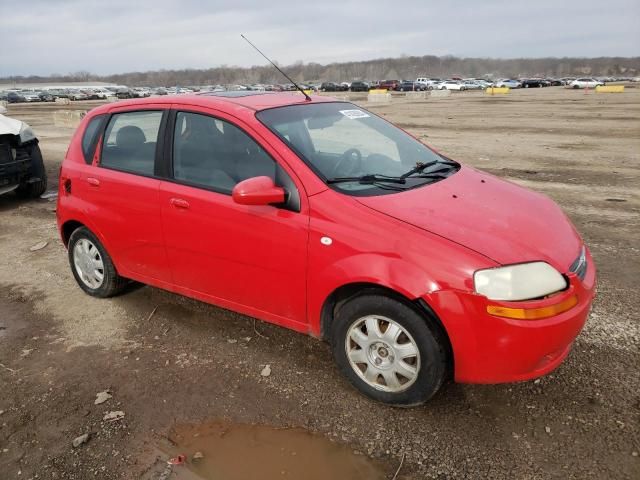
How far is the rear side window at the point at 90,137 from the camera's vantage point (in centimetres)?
414

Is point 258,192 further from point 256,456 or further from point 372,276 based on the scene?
point 256,456

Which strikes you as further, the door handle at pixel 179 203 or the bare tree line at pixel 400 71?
the bare tree line at pixel 400 71

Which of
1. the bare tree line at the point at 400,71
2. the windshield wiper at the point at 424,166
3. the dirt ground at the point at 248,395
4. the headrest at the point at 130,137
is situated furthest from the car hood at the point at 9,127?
the bare tree line at the point at 400,71

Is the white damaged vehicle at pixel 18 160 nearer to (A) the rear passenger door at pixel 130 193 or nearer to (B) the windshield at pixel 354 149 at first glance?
(A) the rear passenger door at pixel 130 193

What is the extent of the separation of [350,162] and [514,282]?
135cm

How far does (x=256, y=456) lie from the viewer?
2590 millimetres

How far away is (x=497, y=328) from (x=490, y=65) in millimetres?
215052

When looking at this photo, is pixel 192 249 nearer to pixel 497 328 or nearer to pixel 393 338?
pixel 393 338

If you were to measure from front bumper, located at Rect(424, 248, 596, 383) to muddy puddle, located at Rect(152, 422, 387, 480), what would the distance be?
28.5 inches

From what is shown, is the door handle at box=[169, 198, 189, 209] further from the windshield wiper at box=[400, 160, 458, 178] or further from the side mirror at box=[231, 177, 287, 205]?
the windshield wiper at box=[400, 160, 458, 178]

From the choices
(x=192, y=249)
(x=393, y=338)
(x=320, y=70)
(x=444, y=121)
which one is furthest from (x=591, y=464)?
(x=320, y=70)

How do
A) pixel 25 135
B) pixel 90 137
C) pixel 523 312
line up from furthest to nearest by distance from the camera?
pixel 25 135 < pixel 90 137 < pixel 523 312

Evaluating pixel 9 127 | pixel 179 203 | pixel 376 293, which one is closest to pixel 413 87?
pixel 9 127

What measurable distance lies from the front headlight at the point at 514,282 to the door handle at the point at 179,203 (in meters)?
1.97
